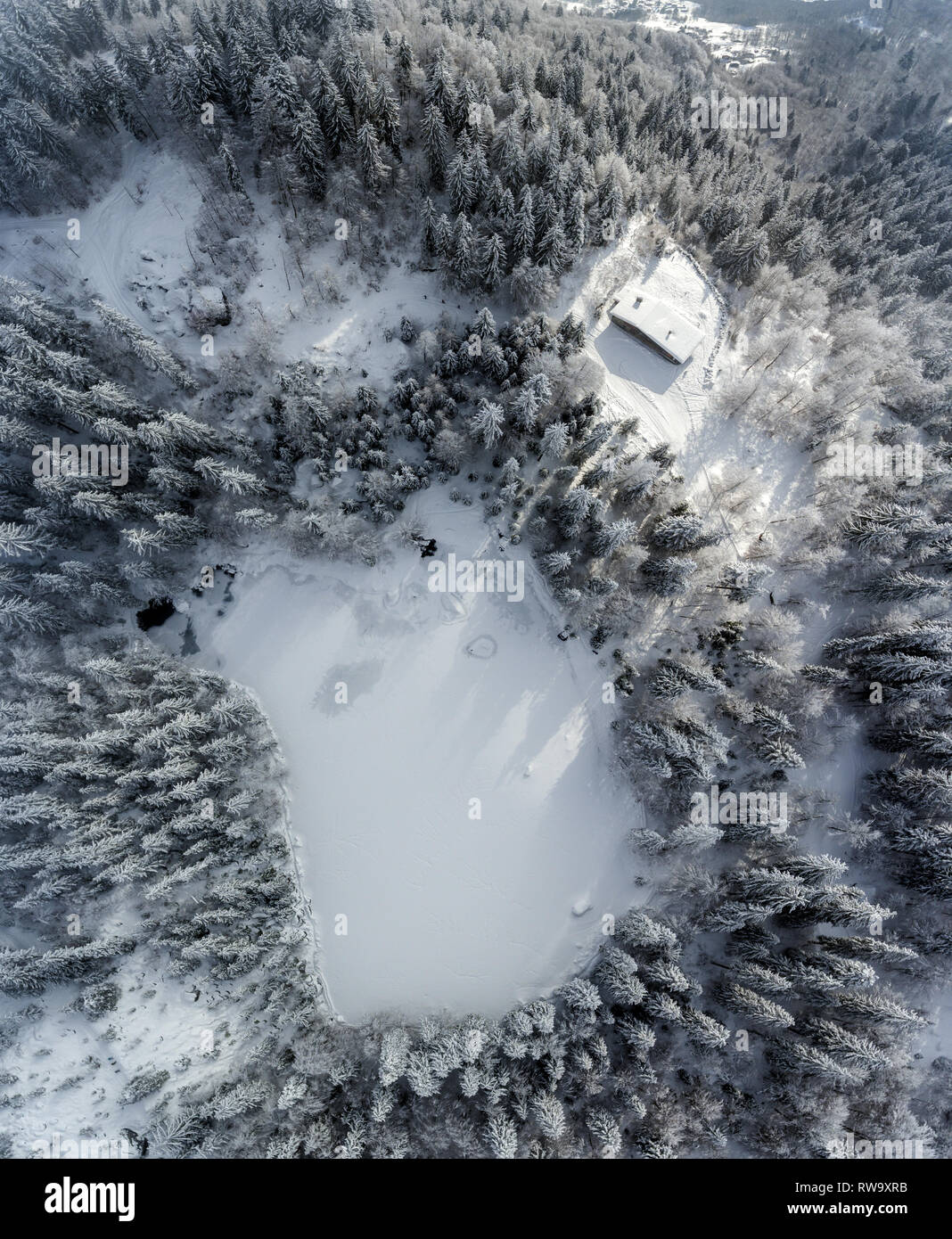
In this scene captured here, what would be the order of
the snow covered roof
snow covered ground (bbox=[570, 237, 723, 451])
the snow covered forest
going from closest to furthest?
the snow covered forest, the snow covered roof, snow covered ground (bbox=[570, 237, 723, 451])

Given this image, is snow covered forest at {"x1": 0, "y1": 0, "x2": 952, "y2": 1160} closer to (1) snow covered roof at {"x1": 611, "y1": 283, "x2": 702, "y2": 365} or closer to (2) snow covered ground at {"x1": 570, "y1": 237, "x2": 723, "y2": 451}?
(2) snow covered ground at {"x1": 570, "y1": 237, "x2": 723, "y2": 451}

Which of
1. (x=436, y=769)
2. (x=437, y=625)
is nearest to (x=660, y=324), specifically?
(x=437, y=625)

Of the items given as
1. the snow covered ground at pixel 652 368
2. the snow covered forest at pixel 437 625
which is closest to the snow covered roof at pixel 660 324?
the snow covered ground at pixel 652 368

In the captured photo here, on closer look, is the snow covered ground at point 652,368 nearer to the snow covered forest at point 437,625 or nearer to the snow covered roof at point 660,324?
the snow covered forest at point 437,625

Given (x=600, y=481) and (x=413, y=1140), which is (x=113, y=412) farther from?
(x=413, y=1140)

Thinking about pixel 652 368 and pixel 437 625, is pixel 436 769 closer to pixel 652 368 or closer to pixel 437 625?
pixel 437 625

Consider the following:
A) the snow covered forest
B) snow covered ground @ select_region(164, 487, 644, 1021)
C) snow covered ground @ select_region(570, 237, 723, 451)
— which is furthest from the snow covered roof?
snow covered ground @ select_region(164, 487, 644, 1021)
